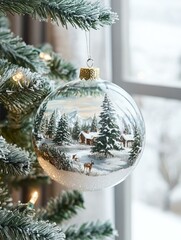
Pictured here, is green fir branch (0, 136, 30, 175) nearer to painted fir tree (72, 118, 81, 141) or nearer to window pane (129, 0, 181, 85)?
painted fir tree (72, 118, 81, 141)

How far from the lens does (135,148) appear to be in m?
0.95

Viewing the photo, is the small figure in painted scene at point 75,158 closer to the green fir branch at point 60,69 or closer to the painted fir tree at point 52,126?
the painted fir tree at point 52,126

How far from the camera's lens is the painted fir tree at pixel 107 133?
914 millimetres

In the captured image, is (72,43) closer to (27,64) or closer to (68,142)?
(27,64)

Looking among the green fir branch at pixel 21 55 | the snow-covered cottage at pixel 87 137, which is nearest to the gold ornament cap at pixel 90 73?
the snow-covered cottage at pixel 87 137

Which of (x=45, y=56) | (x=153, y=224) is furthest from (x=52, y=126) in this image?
(x=153, y=224)

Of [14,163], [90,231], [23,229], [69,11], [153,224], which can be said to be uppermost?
[69,11]

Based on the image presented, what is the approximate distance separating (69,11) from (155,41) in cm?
62

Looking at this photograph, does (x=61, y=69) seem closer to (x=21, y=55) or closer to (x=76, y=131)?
(x=21, y=55)

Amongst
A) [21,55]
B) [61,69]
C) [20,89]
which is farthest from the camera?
[61,69]

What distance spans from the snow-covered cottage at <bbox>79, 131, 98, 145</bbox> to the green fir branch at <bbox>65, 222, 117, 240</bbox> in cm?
43


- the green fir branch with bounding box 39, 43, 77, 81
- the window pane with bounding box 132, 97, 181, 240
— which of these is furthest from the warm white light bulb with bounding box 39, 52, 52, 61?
the window pane with bounding box 132, 97, 181, 240

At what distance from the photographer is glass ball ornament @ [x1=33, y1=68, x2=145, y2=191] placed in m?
0.92

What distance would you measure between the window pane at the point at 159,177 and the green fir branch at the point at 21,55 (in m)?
0.52
